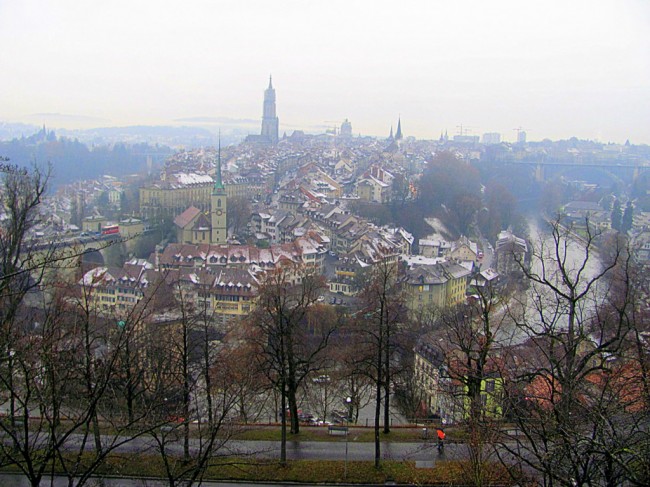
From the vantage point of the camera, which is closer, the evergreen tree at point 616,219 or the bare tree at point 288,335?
the bare tree at point 288,335

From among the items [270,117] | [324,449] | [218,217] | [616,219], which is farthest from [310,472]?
[270,117]

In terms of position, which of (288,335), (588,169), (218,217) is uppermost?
(588,169)

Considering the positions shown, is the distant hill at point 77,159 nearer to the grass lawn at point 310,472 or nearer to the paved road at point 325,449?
the paved road at point 325,449

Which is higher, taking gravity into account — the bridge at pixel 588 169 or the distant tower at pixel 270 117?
the distant tower at pixel 270 117

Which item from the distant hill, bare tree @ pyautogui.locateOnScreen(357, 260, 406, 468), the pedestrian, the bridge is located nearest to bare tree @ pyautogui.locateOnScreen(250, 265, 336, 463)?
bare tree @ pyautogui.locateOnScreen(357, 260, 406, 468)

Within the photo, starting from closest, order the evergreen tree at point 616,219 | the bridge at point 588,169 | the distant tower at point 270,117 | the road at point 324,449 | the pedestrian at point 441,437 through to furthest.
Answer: the pedestrian at point 441,437 < the road at point 324,449 < the evergreen tree at point 616,219 < the bridge at point 588,169 < the distant tower at point 270,117

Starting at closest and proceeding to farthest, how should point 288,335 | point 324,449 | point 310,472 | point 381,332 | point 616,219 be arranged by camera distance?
point 310,472 → point 381,332 → point 324,449 → point 288,335 → point 616,219

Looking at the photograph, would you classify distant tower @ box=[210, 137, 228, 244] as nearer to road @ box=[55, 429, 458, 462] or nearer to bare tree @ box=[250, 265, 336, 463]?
bare tree @ box=[250, 265, 336, 463]

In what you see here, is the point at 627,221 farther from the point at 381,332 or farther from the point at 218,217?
the point at 381,332

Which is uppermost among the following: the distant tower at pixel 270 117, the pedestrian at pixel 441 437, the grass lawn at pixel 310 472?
the distant tower at pixel 270 117

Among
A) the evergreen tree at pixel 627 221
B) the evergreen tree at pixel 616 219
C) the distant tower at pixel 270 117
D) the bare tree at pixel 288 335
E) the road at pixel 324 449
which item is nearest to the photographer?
the road at pixel 324 449

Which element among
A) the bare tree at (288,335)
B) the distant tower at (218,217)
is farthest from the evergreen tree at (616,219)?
the bare tree at (288,335)

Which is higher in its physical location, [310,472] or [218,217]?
[218,217]
